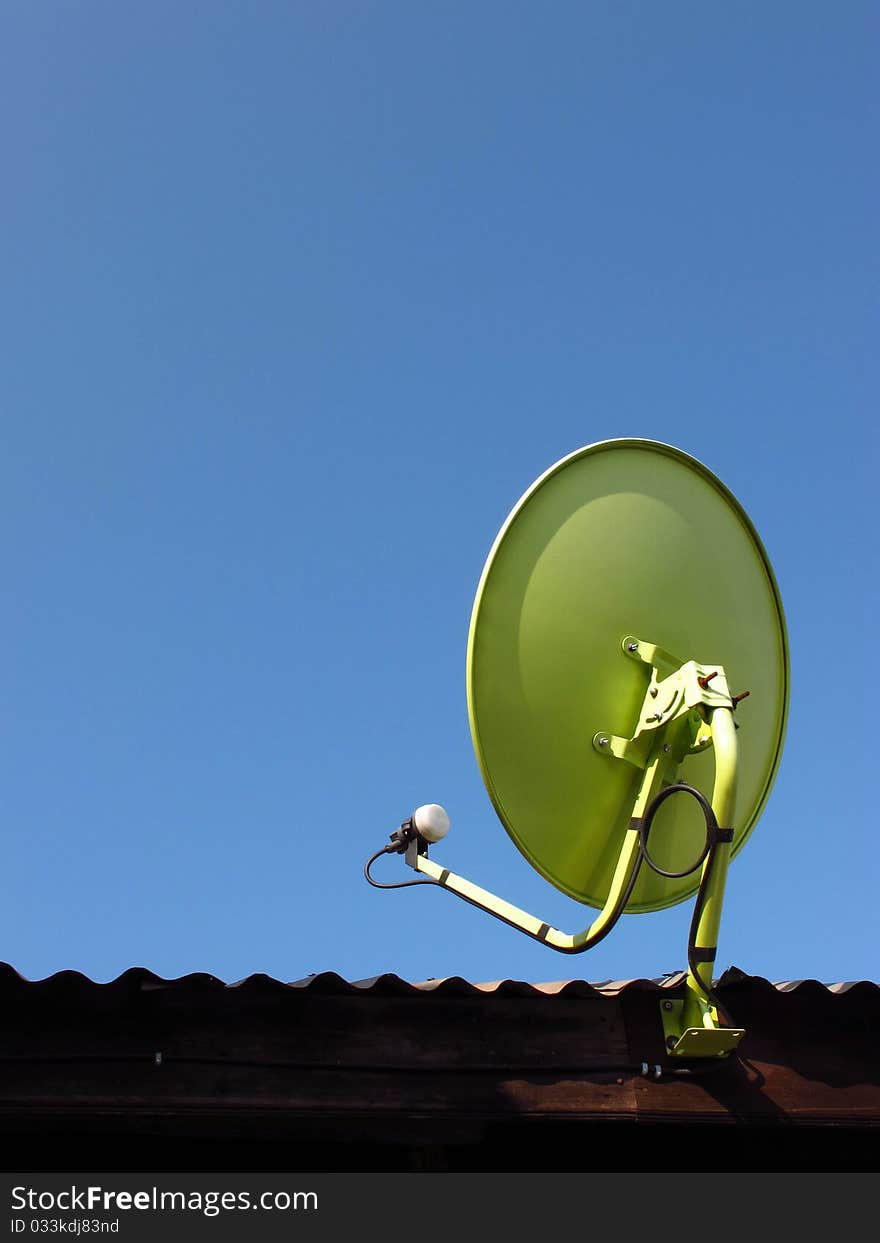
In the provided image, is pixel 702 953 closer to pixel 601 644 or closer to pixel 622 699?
pixel 622 699

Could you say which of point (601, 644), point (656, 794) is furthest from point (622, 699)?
point (656, 794)

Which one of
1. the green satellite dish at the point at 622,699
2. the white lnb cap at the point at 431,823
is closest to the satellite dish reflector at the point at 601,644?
the green satellite dish at the point at 622,699

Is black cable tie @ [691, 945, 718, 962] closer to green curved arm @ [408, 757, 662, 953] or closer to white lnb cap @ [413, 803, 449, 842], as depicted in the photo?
green curved arm @ [408, 757, 662, 953]

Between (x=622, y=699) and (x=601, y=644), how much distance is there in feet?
0.76

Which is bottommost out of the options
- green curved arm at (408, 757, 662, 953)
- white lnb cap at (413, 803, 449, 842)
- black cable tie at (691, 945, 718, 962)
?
black cable tie at (691, 945, 718, 962)

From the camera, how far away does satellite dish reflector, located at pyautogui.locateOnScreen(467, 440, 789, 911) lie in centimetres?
407

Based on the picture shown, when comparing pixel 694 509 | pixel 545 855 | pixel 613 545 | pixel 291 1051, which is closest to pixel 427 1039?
pixel 291 1051

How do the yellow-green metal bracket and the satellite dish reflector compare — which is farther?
the satellite dish reflector

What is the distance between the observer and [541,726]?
4152 mm

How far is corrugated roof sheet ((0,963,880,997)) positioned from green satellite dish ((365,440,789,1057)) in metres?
0.19

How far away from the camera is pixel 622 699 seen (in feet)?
14.2

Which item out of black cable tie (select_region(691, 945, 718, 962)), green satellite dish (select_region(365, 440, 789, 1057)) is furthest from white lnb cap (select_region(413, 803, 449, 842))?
black cable tie (select_region(691, 945, 718, 962))

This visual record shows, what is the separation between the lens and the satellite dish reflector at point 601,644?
4.07 metres
